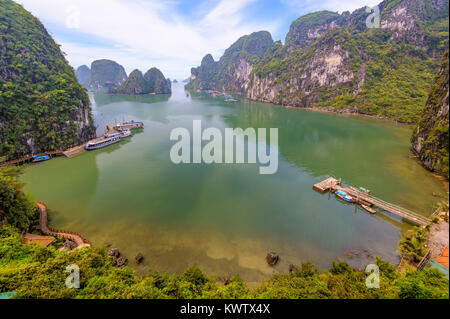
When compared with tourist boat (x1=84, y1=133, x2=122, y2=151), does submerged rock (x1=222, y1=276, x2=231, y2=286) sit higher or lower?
lower

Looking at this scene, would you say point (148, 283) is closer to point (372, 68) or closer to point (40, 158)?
point (40, 158)

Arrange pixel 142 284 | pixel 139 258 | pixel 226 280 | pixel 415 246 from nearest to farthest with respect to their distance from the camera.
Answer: pixel 142 284 < pixel 226 280 < pixel 415 246 < pixel 139 258

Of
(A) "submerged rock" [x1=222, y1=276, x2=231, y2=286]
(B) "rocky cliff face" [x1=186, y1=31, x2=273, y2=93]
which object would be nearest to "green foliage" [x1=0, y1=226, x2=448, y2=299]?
(A) "submerged rock" [x1=222, y1=276, x2=231, y2=286]

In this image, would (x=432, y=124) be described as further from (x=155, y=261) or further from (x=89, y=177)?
(x=89, y=177)

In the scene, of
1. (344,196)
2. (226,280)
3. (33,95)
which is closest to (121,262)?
(226,280)

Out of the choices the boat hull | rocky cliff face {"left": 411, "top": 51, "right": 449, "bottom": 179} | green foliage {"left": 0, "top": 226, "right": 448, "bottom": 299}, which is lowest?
green foliage {"left": 0, "top": 226, "right": 448, "bottom": 299}

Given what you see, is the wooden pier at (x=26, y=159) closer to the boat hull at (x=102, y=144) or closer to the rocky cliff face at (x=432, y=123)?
the boat hull at (x=102, y=144)

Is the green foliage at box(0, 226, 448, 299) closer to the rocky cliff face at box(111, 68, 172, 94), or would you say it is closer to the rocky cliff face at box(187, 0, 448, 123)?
the rocky cliff face at box(187, 0, 448, 123)
